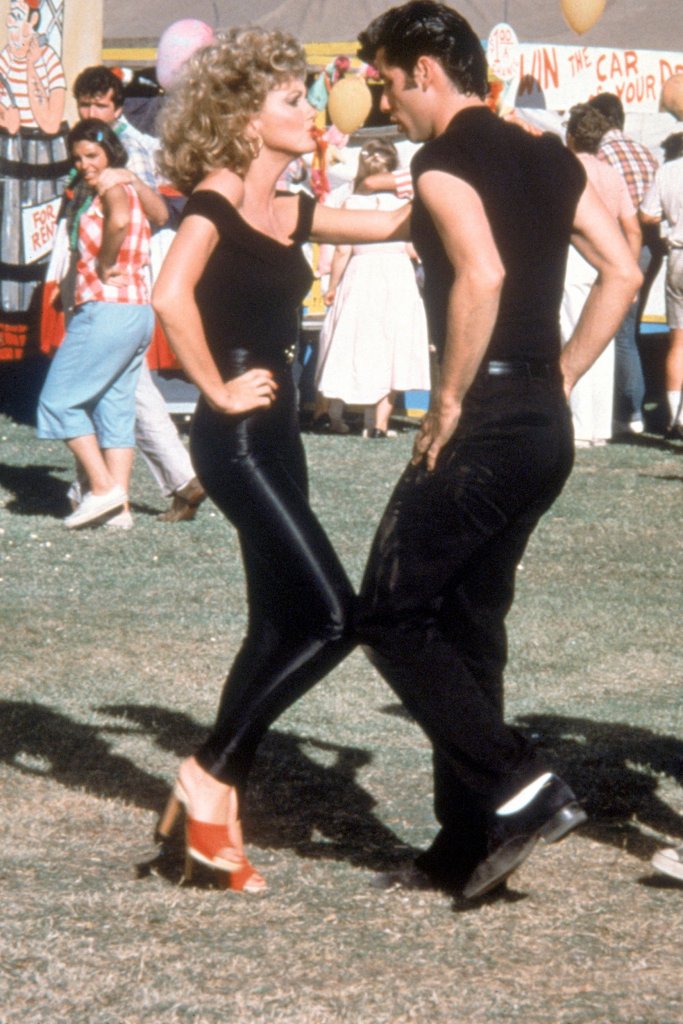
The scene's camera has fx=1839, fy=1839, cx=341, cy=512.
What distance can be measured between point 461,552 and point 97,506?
5115 mm

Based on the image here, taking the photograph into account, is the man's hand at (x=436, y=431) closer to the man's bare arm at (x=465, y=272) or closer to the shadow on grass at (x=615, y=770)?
the man's bare arm at (x=465, y=272)

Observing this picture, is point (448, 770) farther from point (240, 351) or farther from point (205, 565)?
point (205, 565)

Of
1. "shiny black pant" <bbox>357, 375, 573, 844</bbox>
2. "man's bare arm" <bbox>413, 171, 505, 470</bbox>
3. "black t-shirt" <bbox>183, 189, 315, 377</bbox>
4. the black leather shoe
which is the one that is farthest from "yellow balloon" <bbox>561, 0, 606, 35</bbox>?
the black leather shoe

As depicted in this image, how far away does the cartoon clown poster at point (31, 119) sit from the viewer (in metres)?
13.0

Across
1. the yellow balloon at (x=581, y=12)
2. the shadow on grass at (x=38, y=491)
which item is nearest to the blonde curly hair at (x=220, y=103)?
the shadow on grass at (x=38, y=491)

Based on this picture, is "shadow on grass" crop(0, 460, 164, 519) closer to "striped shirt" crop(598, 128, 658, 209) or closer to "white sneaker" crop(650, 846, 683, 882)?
"striped shirt" crop(598, 128, 658, 209)

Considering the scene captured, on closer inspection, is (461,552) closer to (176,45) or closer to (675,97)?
(675,97)

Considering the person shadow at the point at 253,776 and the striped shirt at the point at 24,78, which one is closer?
the person shadow at the point at 253,776

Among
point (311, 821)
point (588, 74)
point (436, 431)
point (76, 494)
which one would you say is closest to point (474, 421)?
point (436, 431)

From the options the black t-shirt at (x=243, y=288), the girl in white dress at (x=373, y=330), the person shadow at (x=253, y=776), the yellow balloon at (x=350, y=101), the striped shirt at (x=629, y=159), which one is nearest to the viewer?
the black t-shirt at (x=243, y=288)

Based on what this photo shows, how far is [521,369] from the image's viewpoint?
12.0 feet

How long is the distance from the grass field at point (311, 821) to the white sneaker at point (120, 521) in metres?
0.54

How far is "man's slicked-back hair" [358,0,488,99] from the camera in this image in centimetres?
361

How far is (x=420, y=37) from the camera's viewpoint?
3.61 meters
